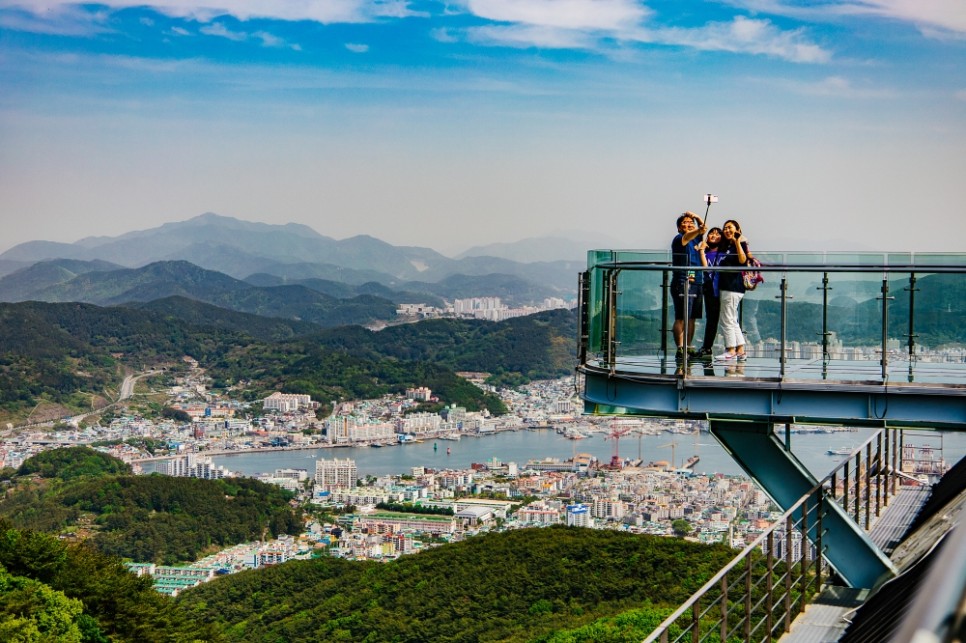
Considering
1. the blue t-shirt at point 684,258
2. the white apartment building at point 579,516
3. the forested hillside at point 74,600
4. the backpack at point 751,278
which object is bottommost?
the white apartment building at point 579,516

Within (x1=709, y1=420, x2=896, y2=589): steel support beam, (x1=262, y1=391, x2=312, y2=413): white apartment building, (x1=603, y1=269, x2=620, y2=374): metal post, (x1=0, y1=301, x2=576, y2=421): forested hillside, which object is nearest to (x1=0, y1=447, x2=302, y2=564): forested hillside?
(x1=0, y1=301, x2=576, y2=421): forested hillside

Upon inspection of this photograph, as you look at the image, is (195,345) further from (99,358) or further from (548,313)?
(548,313)

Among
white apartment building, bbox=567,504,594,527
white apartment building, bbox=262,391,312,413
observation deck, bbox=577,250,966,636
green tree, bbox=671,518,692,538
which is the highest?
observation deck, bbox=577,250,966,636

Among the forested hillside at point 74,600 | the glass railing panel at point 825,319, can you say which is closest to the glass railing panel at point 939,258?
the glass railing panel at point 825,319

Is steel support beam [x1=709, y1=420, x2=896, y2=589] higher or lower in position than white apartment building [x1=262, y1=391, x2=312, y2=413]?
higher

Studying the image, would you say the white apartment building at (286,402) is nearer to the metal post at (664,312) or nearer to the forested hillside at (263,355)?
the forested hillside at (263,355)

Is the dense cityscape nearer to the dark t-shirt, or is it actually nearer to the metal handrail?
the dark t-shirt
